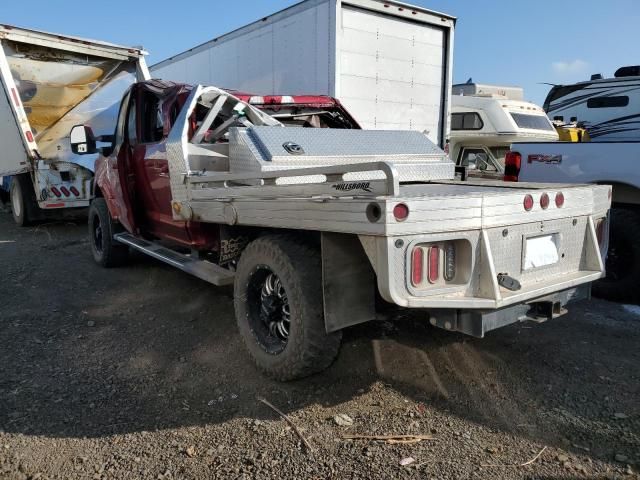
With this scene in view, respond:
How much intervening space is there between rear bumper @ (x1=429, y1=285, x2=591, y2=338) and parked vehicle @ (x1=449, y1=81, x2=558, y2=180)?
26.6ft

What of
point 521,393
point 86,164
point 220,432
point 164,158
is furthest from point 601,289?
point 86,164

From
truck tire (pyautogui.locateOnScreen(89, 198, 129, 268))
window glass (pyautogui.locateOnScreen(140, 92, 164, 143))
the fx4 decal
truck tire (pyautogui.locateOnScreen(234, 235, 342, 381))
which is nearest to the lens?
truck tire (pyautogui.locateOnScreen(234, 235, 342, 381))

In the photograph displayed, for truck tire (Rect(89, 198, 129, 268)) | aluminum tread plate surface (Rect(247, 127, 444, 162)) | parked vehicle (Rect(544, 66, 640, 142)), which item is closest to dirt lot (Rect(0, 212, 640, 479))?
aluminum tread plate surface (Rect(247, 127, 444, 162))

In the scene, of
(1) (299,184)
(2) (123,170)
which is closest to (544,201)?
(1) (299,184)

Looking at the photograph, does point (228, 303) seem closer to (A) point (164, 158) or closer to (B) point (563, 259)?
(A) point (164, 158)

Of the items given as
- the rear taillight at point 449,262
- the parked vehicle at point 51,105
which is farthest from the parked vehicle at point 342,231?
the parked vehicle at point 51,105

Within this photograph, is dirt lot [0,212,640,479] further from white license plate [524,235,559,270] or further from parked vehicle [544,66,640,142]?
parked vehicle [544,66,640,142]

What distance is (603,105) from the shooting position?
11.3m

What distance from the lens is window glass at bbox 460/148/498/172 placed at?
11461mm

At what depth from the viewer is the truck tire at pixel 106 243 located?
6.50 m

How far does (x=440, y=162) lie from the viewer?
4.77 m

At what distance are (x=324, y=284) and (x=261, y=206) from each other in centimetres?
72

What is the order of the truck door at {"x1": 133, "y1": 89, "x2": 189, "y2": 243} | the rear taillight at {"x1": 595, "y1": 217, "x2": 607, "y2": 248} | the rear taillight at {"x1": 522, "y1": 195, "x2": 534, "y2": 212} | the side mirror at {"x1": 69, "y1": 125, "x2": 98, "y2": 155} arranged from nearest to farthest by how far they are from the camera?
the rear taillight at {"x1": 522, "y1": 195, "x2": 534, "y2": 212}, the rear taillight at {"x1": 595, "y1": 217, "x2": 607, "y2": 248}, the truck door at {"x1": 133, "y1": 89, "x2": 189, "y2": 243}, the side mirror at {"x1": 69, "y1": 125, "x2": 98, "y2": 155}

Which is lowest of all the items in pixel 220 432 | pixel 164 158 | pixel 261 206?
pixel 220 432
